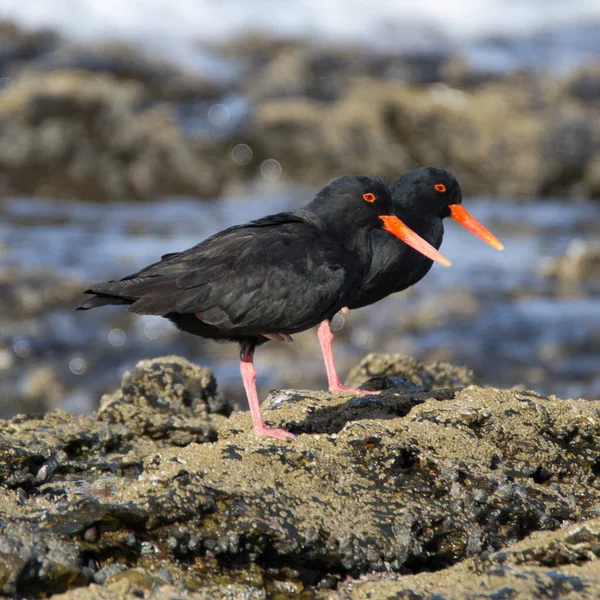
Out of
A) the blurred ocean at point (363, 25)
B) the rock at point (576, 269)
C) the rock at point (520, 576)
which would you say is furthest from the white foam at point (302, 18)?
the rock at point (520, 576)

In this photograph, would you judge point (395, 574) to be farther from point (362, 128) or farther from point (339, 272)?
point (362, 128)

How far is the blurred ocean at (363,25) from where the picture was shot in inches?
899

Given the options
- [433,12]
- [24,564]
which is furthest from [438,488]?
[433,12]

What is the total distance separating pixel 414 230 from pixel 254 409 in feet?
7.64

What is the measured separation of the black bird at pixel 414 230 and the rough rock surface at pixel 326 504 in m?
1.28

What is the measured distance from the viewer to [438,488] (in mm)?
3771

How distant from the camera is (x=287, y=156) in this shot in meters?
18.1

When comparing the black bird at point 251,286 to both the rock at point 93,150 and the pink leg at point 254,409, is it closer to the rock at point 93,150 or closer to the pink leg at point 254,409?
the pink leg at point 254,409

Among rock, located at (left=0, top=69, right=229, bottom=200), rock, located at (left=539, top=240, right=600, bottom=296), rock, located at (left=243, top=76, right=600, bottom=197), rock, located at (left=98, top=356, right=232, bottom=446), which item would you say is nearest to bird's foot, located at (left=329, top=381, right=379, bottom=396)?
rock, located at (left=98, top=356, right=232, bottom=446)

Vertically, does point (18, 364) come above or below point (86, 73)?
below

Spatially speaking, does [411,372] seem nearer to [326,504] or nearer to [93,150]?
[326,504]

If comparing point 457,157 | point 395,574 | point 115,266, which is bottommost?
point 395,574

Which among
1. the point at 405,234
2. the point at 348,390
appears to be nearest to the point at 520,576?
the point at 348,390

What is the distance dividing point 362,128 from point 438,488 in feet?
50.9
